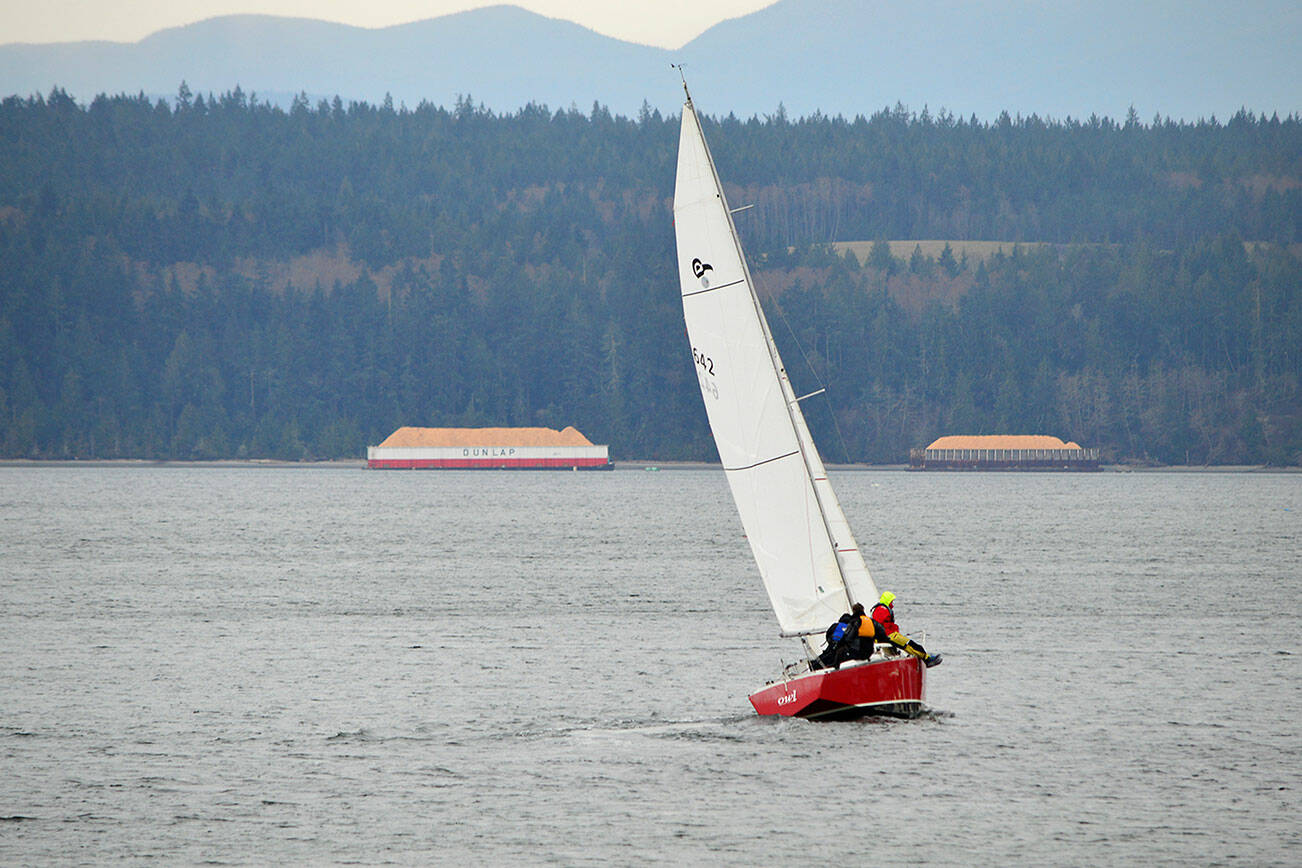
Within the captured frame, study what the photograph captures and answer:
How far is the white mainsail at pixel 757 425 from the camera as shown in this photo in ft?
112

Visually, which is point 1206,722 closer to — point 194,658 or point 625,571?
point 194,658

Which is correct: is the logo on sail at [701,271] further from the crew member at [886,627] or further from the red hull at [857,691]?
the red hull at [857,691]

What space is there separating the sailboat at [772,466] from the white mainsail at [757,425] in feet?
0.07

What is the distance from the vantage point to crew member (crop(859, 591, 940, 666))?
113 ft

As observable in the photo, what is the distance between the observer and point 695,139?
33.4m

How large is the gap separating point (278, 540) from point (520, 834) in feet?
280

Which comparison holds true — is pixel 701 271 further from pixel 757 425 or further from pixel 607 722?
pixel 607 722

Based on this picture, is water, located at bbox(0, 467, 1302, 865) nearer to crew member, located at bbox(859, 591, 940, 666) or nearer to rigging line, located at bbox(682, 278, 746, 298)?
crew member, located at bbox(859, 591, 940, 666)

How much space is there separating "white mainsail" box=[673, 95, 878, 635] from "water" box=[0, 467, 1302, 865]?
3654 millimetres

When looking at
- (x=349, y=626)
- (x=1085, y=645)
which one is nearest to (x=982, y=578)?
(x=1085, y=645)

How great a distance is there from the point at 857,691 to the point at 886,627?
1532mm

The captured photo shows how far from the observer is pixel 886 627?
34969 millimetres

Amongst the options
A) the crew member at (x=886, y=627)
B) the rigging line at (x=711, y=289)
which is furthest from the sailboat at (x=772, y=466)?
the crew member at (x=886, y=627)

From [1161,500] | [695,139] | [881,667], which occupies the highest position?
[695,139]
